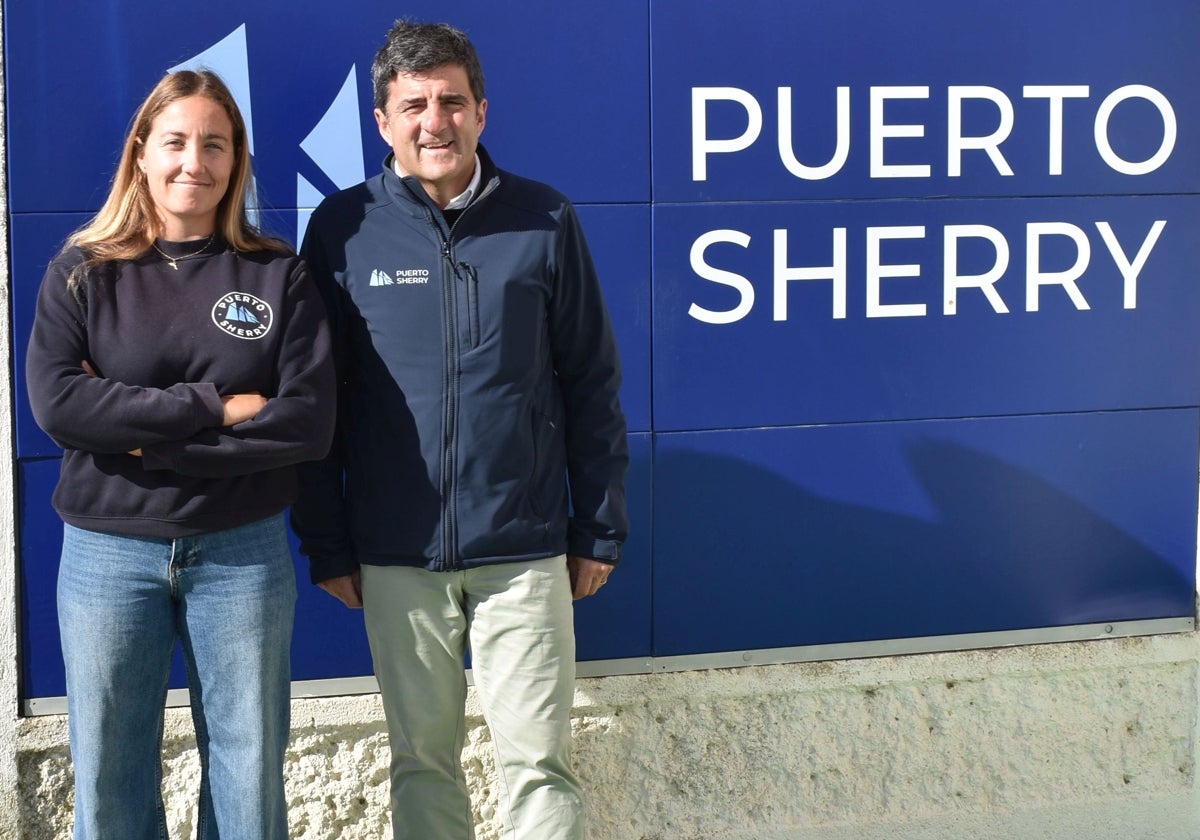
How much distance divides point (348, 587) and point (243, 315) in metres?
0.64

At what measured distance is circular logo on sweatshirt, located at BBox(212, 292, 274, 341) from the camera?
2.34 metres

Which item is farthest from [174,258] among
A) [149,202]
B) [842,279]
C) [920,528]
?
[920,528]

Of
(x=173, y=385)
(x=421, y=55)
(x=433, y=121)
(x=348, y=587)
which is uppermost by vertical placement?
(x=421, y=55)

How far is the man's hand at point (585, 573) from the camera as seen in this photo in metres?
2.71

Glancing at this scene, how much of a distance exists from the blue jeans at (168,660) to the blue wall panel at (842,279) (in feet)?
2.58

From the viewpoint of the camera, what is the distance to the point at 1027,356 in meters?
3.45

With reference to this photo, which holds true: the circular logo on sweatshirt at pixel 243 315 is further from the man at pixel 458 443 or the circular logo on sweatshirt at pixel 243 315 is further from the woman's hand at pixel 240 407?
the man at pixel 458 443

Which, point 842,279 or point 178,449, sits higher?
point 842,279

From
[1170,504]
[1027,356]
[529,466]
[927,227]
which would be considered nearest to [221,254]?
[529,466]

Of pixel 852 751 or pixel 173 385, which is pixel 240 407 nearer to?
pixel 173 385

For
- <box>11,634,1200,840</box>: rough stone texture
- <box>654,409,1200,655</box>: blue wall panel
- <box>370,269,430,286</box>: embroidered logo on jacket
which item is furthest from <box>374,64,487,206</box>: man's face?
<box>11,634,1200,840</box>: rough stone texture

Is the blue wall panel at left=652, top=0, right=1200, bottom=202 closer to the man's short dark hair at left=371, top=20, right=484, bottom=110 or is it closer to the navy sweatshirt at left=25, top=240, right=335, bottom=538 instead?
the man's short dark hair at left=371, top=20, right=484, bottom=110

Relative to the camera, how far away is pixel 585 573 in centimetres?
271

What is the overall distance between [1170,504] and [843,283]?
44.4 inches
